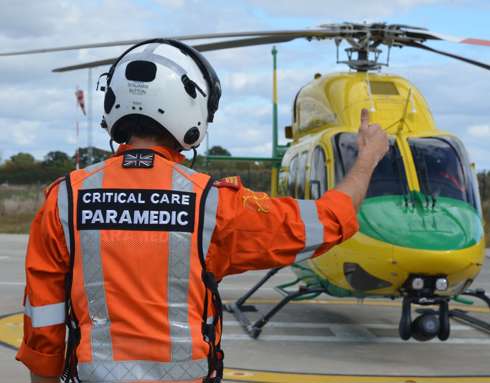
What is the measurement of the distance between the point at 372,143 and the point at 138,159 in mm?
695

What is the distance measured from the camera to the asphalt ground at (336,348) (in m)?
6.95

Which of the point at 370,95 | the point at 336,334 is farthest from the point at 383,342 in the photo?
the point at 370,95

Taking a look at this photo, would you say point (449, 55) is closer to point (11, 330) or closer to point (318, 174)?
point (318, 174)

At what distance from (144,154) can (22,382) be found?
460 centimetres

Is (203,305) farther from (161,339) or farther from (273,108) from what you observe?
(273,108)

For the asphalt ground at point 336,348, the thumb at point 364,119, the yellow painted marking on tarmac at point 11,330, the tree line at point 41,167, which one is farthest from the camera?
the tree line at point 41,167

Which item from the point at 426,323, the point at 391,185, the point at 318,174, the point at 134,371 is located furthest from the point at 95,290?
the point at 318,174

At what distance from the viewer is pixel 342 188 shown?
2.43 meters

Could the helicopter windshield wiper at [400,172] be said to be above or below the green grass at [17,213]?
above

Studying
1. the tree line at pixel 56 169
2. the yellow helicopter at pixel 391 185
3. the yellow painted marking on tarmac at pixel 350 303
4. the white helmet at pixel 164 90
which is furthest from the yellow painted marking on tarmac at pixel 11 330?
the tree line at pixel 56 169

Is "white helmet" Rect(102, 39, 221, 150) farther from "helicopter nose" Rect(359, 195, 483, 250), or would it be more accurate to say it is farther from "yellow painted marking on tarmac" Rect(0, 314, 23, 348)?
"yellow painted marking on tarmac" Rect(0, 314, 23, 348)

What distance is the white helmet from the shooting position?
2.43m

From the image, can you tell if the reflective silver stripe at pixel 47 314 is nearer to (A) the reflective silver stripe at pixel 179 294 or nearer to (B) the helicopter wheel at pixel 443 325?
(A) the reflective silver stripe at pixel 179 294

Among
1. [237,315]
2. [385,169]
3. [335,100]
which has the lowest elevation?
[237,315]
